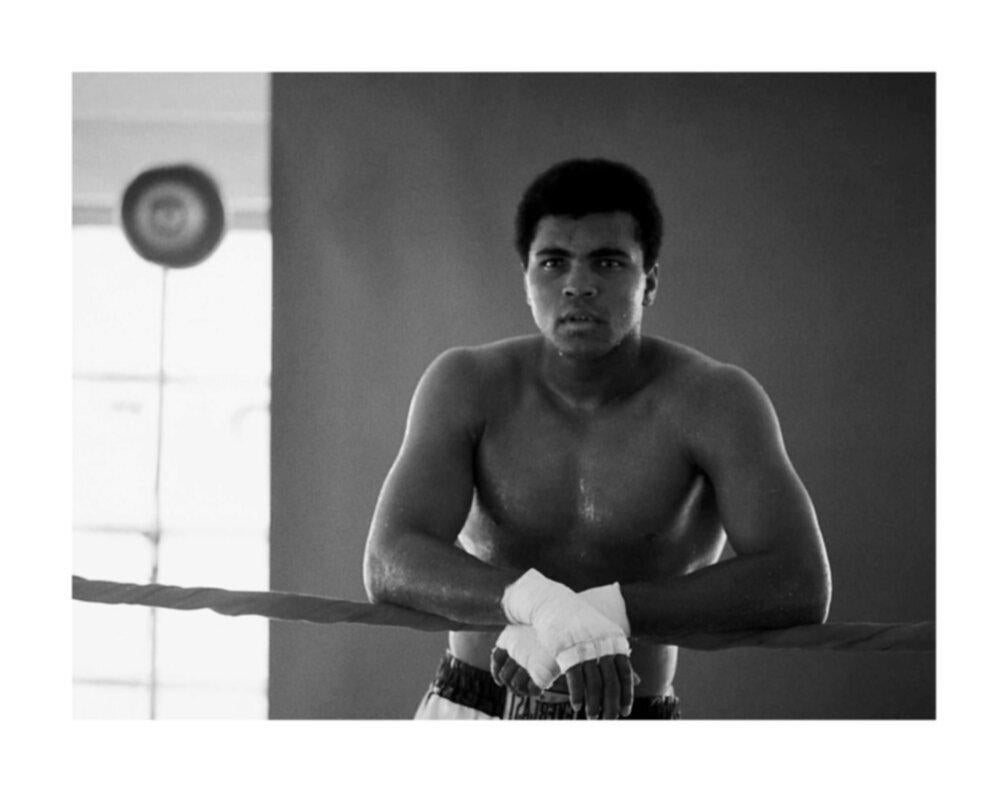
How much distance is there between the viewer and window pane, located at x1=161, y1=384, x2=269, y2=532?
8.56 feet

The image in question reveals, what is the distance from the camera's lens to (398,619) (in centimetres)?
150

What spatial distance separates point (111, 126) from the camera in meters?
2.38

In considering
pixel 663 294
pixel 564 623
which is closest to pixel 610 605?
pixel 564 623

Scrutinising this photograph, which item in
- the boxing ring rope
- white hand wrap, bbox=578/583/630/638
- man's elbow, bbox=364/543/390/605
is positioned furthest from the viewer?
man's elbow, bbox=364/543/390/605

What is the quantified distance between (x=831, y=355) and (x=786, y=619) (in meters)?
1.12

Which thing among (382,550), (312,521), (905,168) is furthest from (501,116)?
(382,550)

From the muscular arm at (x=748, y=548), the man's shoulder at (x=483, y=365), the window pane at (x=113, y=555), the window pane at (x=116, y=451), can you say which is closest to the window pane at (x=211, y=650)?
the window pane at (x=113, y=555)

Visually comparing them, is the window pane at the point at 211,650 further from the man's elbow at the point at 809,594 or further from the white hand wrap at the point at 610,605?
the man's elbow at the point at 809,594

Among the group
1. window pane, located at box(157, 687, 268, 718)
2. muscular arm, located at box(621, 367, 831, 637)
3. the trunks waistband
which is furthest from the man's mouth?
window pane, located at box(157, 687, 268, 718)

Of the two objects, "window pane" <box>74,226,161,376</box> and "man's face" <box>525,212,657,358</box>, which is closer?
"man's face" <box>525,212,657,358</box>

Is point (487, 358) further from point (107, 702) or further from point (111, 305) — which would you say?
point (107, 702)

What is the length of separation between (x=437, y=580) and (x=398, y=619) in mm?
86

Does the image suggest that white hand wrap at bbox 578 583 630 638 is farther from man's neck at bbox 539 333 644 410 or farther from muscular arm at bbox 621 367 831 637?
man's neck at bbox 539 333 644 410

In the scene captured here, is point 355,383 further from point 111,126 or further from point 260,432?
point 111,126
